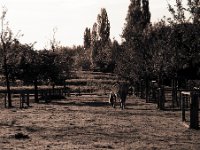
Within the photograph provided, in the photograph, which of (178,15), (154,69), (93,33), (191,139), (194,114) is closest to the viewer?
(191,139)

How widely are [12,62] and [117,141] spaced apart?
2331cm

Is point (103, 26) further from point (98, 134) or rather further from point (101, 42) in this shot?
point (98, 134)

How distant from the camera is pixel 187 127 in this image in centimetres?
1920

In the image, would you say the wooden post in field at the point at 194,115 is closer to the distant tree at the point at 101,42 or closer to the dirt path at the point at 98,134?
the dirt path at the point at 98,134

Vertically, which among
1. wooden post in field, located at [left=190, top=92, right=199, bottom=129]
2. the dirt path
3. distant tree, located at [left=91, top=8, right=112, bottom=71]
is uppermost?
distant tree, located at [left=91, top=8, right=112, bottom=71]

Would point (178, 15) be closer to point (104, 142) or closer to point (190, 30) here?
point (190, 30)

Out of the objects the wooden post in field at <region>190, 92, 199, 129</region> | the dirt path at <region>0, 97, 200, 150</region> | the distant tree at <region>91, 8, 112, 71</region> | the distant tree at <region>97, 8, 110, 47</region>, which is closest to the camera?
the dirt path at <region>0, 97, 200, 150</region>

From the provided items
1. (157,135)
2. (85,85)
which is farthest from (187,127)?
(85,85)

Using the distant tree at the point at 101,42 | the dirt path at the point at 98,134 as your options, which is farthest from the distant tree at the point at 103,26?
the dirt path at the point at 98,134

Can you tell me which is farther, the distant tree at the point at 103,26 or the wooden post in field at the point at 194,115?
the distant tree at the point at 103,26

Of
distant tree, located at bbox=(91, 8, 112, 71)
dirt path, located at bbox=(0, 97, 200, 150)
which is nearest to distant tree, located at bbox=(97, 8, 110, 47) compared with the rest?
distant tree, located at bbox=(91, 8, 112, 71)

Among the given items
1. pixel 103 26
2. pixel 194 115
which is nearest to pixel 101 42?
pixel 103 26

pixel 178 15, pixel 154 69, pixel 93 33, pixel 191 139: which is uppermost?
pixel 93 33

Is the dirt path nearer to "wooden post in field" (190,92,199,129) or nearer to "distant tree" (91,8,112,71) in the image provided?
"wooden post in field" (190,92,199,129)
